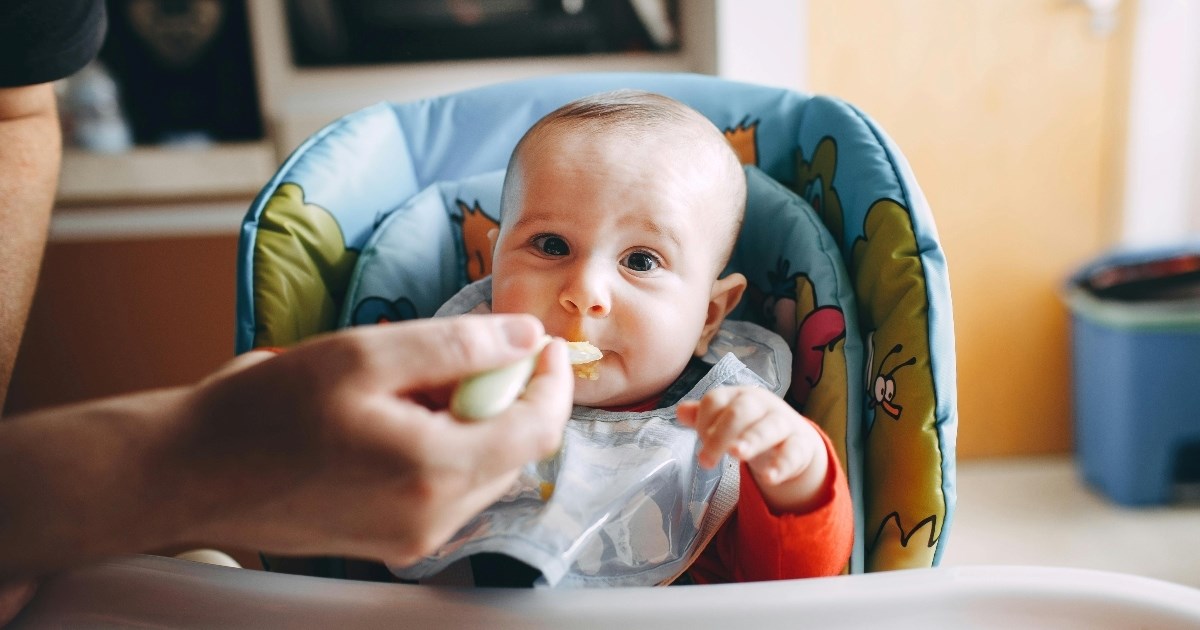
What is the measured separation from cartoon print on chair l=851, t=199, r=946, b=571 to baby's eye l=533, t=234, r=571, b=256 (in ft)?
0.92

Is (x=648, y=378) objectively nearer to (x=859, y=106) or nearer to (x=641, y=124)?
(x=641, y=124)

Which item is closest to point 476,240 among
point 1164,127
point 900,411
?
point 900,411

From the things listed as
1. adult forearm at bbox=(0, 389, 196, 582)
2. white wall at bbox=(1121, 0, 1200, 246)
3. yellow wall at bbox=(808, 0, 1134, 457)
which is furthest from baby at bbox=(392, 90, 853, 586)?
white wall at bbox=(1121, 0, 1200, 246)

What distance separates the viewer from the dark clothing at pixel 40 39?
0.85 m

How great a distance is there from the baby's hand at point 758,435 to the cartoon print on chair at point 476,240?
446 millimetres

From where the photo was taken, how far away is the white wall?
190 cm

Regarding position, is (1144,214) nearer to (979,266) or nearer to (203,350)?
(979,266)

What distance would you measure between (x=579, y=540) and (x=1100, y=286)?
170 cm

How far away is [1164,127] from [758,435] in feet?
6.13

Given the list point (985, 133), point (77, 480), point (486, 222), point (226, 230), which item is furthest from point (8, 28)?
point (985, 133)

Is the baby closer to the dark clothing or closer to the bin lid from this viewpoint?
the dark clothing

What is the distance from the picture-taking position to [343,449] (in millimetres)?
404

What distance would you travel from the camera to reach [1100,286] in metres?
1.89

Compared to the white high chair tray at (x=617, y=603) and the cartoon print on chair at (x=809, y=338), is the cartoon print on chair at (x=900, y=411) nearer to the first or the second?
the cartoon print on chair at (x=809, y=338)
